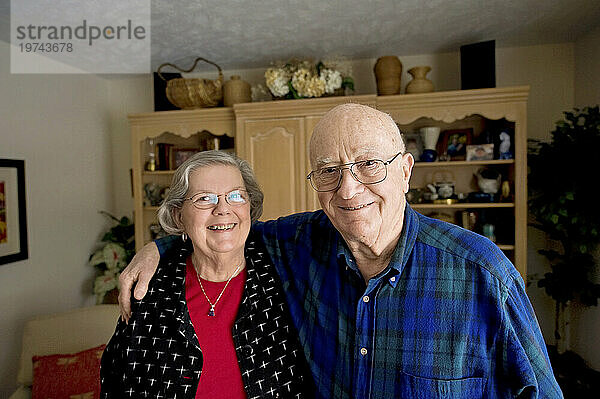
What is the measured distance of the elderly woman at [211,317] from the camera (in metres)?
1.23

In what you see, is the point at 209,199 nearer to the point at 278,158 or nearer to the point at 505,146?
the point at 278,158

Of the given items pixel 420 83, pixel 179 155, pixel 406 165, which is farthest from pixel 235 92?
pixel 406 165

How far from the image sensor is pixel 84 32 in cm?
277

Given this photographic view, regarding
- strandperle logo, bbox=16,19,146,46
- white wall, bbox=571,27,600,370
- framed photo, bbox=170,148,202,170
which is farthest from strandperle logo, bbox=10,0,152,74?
white wall, bbox=571,27,600,370

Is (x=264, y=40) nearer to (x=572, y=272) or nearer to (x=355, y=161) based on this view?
(x=355, y=161)

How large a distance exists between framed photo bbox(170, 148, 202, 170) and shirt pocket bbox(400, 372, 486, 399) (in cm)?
320

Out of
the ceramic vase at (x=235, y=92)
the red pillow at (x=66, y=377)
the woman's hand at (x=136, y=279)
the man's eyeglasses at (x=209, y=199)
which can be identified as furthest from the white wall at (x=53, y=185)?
the man's eyeglasses at (x=209, y=199)

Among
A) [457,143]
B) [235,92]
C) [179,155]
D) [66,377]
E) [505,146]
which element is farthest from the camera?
[179,155]

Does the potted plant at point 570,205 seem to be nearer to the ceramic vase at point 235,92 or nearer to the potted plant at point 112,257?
the ceramic vase at point 235,92

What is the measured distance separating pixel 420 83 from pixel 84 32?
2.47m

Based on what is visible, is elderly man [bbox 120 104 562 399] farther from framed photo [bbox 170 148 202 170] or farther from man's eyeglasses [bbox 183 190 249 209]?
framed photo [bbox 170 148 202 170]

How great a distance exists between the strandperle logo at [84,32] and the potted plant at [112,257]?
5.44ft

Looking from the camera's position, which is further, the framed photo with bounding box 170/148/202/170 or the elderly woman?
the framed photo with bounding box 170/148/202/170

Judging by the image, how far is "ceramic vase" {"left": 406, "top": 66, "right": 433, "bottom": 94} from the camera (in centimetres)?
310
